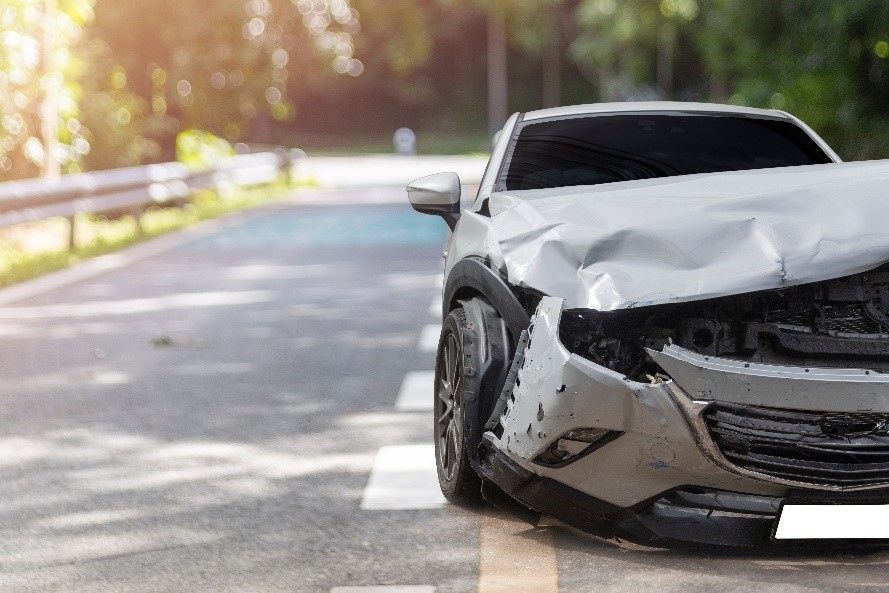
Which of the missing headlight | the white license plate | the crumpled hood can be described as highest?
the crumpled hood

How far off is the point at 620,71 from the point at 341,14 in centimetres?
2826

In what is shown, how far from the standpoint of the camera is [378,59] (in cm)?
8781

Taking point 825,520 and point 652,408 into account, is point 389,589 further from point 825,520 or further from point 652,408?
point 825,520

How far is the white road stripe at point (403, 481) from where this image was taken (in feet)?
18.5

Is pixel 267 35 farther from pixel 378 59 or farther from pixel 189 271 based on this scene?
pixel 378 59

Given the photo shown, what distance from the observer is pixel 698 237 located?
478cm

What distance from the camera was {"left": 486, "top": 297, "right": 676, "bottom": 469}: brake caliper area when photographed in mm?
4352

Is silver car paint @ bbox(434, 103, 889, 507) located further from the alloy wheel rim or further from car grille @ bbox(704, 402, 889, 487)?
the alloy wheel rim

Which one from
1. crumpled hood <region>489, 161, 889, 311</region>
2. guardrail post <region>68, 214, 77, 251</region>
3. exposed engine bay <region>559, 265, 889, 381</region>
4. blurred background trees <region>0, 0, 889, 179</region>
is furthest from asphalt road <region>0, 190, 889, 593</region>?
blurred background trees <region>0, 0, 889, 179</region>

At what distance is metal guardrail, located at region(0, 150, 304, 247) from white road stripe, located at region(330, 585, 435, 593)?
11017 millimetres

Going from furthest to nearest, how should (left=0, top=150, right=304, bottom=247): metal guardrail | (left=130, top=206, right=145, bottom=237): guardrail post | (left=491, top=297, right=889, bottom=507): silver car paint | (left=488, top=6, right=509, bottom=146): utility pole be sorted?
1. (left=488, top=6, right=509, bottom=146): utility pole
2. (left=130, top=206, right=145, bottom=237): guardrail post
3. (left=0, top=150, right=304, bottom=247): metal guardrail
4. (left=491, top=297, right=889, bottom=507): silver car paint

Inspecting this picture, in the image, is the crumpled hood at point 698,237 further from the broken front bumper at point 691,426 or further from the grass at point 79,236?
the grass at point 79,236

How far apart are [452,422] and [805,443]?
5.19ft

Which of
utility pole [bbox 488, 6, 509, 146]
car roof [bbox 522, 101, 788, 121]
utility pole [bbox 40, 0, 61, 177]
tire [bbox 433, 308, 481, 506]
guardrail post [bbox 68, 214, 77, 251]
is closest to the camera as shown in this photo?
tire [bbox 433, 308, 481, 506]
